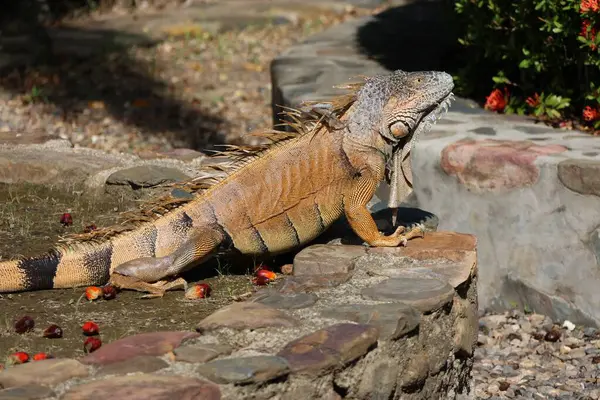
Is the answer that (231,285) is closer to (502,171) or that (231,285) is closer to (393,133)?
(393,133)

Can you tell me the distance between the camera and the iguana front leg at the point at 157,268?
217 inches

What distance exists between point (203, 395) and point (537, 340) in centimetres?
337

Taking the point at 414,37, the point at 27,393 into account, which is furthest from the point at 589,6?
the point at 27,393

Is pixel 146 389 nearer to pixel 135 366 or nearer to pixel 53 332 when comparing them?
pixel 135 366

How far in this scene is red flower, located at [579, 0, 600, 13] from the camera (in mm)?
7445

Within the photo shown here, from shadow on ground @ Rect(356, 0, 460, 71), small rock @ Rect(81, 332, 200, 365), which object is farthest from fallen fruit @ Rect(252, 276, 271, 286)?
shadow on ground @ Rect(356, 0, 460, 71)

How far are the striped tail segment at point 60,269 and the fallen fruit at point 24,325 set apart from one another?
49 centimetres

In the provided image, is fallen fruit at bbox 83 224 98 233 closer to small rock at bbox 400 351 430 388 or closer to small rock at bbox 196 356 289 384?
small rock at bbox 196 356 289 384

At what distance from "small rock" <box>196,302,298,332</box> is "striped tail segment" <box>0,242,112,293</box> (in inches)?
35.4

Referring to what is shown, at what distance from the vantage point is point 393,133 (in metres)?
5.69

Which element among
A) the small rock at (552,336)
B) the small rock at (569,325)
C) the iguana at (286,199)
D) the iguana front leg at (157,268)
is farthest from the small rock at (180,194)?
the small rock at (569,325)

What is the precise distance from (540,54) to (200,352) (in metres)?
4.45

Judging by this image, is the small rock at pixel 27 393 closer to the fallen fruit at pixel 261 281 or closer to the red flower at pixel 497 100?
the fallen fruit at pixel 261 281

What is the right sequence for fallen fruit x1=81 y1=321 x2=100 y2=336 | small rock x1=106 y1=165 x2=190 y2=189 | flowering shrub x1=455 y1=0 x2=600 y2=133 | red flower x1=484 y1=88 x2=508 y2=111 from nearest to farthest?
fallen fruit x1=81 y1=321 x2=100 y2=336
small rock x1=106 y1=165 x2=190 y2=189
flowering shrub x1=455 y1=0 x2=600 y2=133
red flower x1=484 y1=88 x2=508 y2=111
